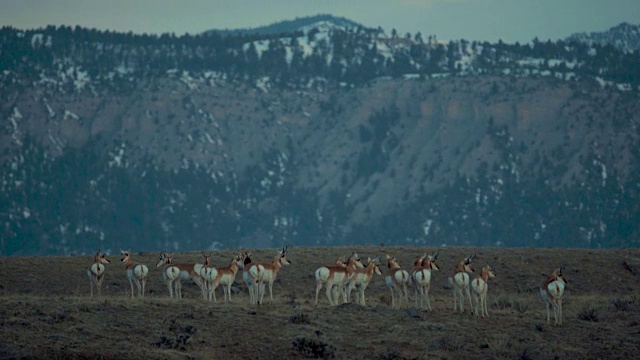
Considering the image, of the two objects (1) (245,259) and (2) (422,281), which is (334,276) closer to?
(2) (422,281)

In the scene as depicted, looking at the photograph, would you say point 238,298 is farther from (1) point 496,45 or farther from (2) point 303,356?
(1) point 496,45

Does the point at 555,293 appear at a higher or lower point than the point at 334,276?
lower

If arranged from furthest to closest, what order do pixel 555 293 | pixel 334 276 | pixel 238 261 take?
pixel 238 261, pixel 334 276, pixel 555 293

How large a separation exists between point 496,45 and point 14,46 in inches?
2759

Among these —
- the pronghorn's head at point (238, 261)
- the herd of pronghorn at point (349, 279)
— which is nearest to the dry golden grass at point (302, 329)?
the herd of pronghorn at point (349, 279)

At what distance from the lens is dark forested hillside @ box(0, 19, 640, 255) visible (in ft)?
480

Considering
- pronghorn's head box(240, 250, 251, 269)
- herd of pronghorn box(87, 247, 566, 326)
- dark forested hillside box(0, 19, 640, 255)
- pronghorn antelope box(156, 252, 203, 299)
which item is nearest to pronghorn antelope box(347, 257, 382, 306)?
herd of pronghorn box(87, 247, 566, 326)

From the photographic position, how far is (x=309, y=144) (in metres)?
170

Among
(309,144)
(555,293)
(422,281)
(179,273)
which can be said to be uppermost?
(309,144)

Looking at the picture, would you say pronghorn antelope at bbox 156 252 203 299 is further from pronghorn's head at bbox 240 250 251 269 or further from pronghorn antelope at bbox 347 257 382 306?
pronghorn antelope at bbox 347 257 382 306

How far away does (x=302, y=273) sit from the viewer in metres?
54.0

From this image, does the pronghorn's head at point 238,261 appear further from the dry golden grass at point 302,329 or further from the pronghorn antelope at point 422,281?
the pronghorn antelope at point 422,281

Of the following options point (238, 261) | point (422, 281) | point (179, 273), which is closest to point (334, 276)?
point (422, 281)

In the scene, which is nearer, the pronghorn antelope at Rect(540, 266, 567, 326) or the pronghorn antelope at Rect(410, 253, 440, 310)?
the pronghorn antelope at Rect(540, 266, 567, 326)
